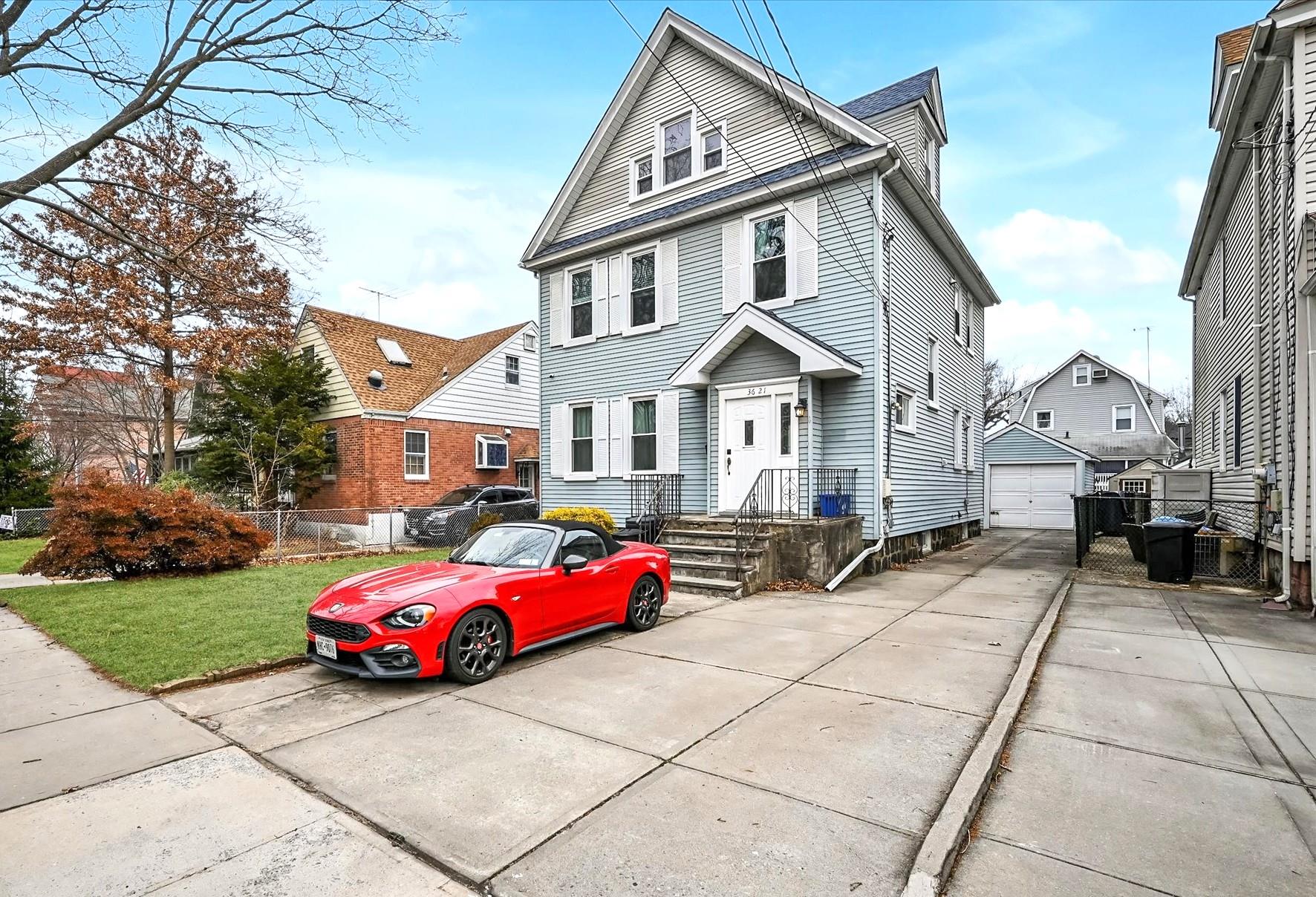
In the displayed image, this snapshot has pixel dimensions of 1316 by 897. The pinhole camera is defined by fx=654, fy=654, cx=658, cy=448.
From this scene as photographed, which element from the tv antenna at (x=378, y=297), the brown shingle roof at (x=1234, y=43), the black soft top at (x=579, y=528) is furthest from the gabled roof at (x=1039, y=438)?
the tv antenna at (x=378, y=297)

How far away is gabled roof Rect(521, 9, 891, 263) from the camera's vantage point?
11.6 m

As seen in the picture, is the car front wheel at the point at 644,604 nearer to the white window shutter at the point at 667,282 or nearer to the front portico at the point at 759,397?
the front portico at the point at 759,397

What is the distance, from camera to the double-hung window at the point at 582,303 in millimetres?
15125

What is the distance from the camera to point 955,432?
16594 mm

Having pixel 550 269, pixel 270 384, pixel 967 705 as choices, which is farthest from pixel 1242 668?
Answer: pixel 270 384

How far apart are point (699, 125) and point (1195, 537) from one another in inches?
463

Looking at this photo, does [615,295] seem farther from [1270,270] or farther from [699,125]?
[1270,270]

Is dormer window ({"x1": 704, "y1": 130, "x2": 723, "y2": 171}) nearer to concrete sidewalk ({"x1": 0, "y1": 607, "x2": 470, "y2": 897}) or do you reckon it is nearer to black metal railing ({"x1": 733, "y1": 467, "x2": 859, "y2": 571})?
black metal railing ({"x1": 733, "y1": 467, "x2": 859, "y2": 571})

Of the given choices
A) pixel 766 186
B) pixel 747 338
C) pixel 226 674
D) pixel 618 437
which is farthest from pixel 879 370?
pixel 226 674

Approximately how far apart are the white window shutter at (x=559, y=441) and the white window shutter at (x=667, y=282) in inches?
134

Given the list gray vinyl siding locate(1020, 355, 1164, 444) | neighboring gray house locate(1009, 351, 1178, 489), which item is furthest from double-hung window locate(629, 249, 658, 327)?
gray vinyl siding locate(1020, 355, 1164, 444)

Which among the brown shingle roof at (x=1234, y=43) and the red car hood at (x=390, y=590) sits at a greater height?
the brown shingle roof at (x=1234, y=43)

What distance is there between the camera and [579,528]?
22.9ft

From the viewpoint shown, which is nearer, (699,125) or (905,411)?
(905,411)
